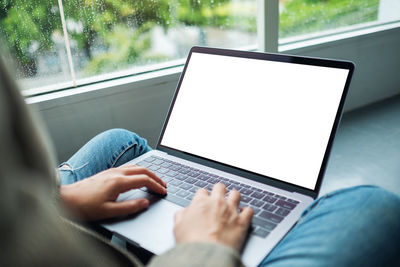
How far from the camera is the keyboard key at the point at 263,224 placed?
617 mm

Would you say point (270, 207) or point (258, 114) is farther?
point (258, 114)

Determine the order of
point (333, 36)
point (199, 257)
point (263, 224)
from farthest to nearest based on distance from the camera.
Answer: point (333, 36), point (263, 224), point (199, 257)

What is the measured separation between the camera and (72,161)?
89 cm

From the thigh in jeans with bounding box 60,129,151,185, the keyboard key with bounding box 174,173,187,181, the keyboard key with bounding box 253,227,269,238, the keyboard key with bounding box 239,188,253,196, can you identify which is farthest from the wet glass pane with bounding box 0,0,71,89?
the keyboard key with bounding box 253,227,269,238

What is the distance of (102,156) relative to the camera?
0.89 meters

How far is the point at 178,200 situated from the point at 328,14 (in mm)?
1925

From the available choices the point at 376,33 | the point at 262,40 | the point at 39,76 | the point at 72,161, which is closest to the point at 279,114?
the point at 72,161

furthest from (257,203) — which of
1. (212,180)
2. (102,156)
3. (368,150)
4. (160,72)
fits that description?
(368,150)

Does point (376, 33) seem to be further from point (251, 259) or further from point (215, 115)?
point (251, 259)

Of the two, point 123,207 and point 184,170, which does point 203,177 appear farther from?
point 123,207

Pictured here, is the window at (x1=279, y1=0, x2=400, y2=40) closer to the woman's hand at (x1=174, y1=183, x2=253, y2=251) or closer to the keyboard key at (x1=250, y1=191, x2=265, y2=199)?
the keyboard key at (x1=250, y1=191, x2=265, y2=199)

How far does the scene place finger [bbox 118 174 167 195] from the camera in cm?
67

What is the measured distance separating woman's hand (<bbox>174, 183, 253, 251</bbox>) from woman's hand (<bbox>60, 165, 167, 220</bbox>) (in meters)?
0.12

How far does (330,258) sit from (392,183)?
1.25 meters
